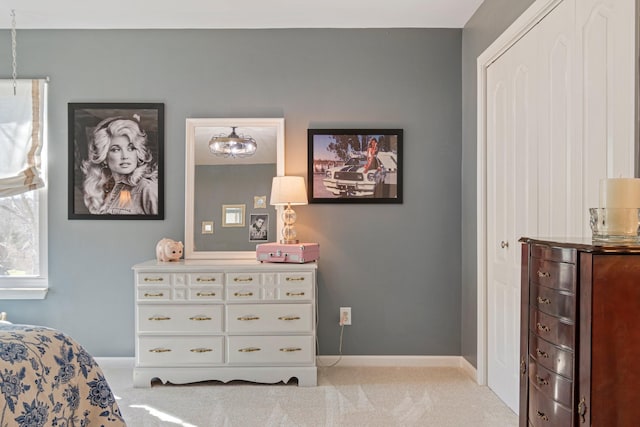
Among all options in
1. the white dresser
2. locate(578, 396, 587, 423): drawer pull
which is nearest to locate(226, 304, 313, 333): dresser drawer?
the white dresser

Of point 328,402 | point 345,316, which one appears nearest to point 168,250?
point 345,316

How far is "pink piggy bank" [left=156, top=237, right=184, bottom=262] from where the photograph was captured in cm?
329

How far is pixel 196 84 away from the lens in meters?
3.56

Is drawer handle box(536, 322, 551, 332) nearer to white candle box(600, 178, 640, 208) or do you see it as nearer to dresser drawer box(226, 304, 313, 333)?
white candle box(600, 178, 640, 208)

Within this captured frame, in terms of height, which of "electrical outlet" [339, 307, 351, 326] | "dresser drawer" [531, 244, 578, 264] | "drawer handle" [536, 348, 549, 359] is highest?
"dresser drawer" [531, 244, 578, 264]

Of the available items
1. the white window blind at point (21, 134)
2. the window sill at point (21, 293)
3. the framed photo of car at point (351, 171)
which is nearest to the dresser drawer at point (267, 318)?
the framed photo of car at point (351, 171)

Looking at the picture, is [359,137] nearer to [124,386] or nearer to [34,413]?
[124,386]

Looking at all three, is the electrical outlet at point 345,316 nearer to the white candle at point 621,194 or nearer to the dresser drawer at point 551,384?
the dresser drawer at point 551,384

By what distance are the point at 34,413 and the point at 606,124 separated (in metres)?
2.19

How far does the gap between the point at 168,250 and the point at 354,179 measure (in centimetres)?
136

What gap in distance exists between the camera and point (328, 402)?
2889mm

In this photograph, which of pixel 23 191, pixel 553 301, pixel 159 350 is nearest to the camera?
pixel 553 301

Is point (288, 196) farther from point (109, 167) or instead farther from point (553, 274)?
point (553, 274)

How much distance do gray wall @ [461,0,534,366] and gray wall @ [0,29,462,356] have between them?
3.6 inches
